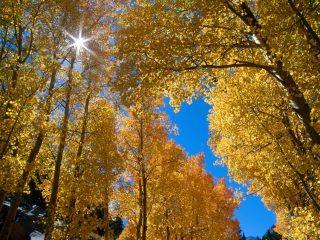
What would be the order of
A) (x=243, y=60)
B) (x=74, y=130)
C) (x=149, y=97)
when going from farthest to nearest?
(x=74, y=130) < (x=149, y=97) < (x=243, y=60)

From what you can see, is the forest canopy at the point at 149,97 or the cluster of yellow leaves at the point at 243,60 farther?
the forest canopy at the point at 149,97

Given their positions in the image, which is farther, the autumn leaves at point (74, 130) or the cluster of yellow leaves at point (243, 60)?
the autumn leaves at point (74, 130)

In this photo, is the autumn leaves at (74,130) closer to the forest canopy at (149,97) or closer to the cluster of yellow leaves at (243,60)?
the forest canopy at (149,97)

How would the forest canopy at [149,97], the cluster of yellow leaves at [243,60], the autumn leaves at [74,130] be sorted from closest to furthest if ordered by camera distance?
the cluster of yellow leaves at [243,60] < the forest canopy at [149,97] < the autumn leaves at [74,130]

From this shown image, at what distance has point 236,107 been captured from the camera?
31.9 ft

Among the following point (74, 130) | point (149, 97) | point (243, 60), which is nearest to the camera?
point (243, 60)

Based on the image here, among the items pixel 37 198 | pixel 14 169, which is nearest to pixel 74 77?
pixel 14 169

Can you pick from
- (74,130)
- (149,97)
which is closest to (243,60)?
(149,97)

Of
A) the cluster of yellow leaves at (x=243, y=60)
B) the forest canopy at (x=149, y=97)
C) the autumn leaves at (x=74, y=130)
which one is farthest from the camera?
the autumn leaves at (x=74, y=130)

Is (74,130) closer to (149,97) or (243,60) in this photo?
(149,97)

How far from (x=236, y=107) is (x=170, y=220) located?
11445mm

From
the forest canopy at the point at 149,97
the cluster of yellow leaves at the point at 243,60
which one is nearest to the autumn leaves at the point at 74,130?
the forest canopy at the point at 149,97

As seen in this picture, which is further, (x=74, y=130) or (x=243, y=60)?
(x=74, y=130)

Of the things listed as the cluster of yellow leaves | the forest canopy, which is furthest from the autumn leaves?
the cluster of yellow leaves
